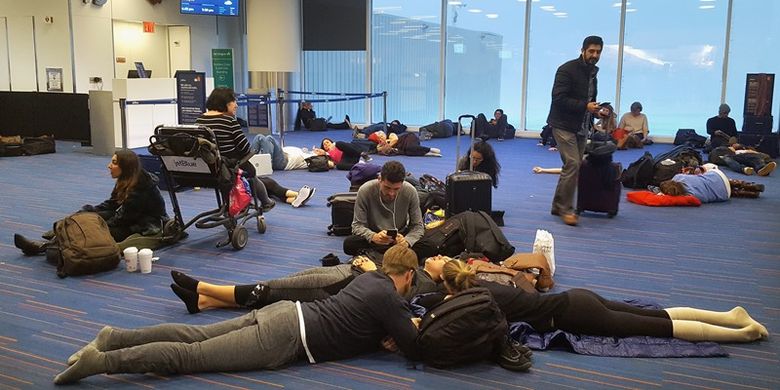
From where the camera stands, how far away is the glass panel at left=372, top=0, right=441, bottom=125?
57.5 feet

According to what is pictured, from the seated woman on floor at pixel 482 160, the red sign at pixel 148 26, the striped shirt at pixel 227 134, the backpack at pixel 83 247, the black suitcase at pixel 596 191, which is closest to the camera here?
the backpack at pixel 83 247

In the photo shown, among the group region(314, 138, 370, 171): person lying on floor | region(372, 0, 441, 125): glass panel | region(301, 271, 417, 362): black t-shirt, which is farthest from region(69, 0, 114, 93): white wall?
region(301, 271, 417, 362): black t-shirt

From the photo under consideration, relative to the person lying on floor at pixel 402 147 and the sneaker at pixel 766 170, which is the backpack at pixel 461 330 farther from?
the person lying on floor at pixel 402 147

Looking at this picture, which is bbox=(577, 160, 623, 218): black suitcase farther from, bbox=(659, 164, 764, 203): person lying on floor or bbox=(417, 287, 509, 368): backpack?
bbox=(417, 287, 509, 368): backpack

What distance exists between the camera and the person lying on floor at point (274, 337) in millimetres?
3391

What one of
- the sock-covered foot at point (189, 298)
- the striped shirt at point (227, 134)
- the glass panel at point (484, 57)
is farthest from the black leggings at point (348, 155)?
the glass panel at point (484, 57)

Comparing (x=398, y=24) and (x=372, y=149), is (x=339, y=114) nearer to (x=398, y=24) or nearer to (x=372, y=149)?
(x=398, y=24)

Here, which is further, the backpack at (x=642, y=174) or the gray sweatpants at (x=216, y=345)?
the backpack at (x=642, y=174)

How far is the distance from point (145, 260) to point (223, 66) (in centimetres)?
1020

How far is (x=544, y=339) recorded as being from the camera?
393 cm

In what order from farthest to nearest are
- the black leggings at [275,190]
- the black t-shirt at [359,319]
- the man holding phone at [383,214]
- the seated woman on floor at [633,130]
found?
the seated woman on floor at [633,130] → the black leggings at [275,190] → the man holding phone at [383,214] → the black t-shirt at [359,319]

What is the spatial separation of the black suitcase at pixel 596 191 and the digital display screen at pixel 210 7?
36.5 ft

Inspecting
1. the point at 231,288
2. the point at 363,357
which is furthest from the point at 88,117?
the point at 363,357

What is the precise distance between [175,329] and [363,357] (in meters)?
0.96
